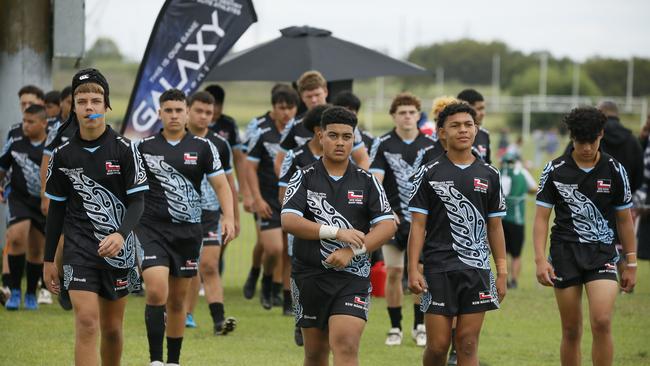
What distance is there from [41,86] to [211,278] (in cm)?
589

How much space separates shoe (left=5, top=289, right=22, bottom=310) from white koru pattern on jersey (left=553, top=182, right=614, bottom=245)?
269 inches

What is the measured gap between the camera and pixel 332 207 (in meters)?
7.05

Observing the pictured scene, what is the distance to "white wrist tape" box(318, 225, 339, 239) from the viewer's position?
268 inches

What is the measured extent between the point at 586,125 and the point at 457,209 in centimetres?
128

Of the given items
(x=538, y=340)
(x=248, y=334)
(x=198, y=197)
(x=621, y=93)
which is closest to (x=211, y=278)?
(x=248, y=334)

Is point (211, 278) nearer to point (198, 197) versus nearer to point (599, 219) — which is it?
point (198, 197)

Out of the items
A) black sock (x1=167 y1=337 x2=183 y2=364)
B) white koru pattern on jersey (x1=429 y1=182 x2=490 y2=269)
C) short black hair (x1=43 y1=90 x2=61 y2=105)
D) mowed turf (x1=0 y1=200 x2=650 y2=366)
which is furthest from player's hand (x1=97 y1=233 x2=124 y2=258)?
short black hair (x1=43 y1=90 x2=61 y2=105)

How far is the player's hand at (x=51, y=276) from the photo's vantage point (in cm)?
711

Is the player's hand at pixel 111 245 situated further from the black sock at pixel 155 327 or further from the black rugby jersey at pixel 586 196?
the black rugby jersey at pixel 586 196

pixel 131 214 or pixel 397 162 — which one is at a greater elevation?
pixel 397 162

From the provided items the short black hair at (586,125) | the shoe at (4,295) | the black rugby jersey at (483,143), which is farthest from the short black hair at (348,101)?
the shoe at (4,295)

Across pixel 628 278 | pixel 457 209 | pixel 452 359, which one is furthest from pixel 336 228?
pixel 452 359

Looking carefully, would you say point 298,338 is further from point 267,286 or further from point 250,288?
point 250,288

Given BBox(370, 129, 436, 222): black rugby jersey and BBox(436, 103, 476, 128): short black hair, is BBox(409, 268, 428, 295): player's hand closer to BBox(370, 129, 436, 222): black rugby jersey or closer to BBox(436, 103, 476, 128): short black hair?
BBox(436, 103, 476, 128): short black hair
